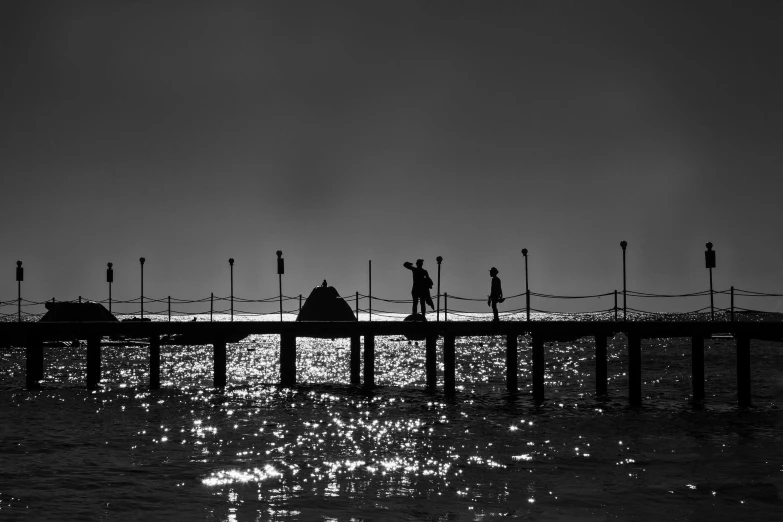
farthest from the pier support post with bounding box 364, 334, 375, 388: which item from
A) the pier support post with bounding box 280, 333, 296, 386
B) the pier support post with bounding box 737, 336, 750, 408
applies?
the pier support post with bounding box 737, 336, 750, 408

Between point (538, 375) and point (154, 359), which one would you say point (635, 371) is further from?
point (154, 359)

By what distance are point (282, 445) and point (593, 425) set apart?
11.0m

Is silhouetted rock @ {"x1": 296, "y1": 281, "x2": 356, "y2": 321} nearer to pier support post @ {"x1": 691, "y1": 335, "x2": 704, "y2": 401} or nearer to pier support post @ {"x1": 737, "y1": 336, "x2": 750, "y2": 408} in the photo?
pier support post @ {"x1": 691, "y1": 335, "x2": 704, "y2": 401}

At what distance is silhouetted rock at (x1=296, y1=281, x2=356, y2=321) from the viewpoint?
89625 mm

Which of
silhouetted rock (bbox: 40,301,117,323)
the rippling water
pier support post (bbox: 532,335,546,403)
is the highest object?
silhouetted rock (bbox: 40,301,117,323)

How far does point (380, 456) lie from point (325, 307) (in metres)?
69.5

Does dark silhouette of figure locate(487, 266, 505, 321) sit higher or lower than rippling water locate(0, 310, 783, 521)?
higher

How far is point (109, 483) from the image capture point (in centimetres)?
1722

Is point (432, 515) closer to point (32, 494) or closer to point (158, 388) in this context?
point (32, 494)

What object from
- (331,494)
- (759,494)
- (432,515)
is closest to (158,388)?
(331,494)

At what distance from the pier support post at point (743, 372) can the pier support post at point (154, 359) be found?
79.8 ft

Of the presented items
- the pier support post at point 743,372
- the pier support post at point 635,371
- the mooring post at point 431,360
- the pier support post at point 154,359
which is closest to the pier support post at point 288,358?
the pier support post at point 154,359

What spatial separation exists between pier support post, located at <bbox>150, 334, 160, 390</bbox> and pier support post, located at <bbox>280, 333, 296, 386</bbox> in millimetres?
5599

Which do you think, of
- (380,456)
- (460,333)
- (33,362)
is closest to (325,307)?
(33,362)
